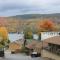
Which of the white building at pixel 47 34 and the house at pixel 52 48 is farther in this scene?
the white building at pixel 47 34

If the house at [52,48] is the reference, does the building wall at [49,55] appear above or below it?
below

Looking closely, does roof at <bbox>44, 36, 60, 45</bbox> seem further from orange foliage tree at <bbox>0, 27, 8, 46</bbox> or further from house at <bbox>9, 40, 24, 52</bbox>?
orange foliage tree at <bbox>0, 27, 8, 46</bbox>

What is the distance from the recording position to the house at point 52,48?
202 centimetres

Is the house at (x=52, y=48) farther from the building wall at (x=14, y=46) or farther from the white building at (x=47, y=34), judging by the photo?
the building wall at (x=14, y=46)

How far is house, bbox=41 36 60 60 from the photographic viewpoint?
2.02 meters

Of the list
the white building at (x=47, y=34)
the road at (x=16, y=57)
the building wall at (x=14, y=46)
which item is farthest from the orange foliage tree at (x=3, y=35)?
the white building at (x=47, y=34)

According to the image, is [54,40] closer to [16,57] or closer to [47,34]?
[47,34]

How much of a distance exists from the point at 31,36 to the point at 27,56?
23 cm

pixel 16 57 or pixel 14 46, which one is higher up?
pixel 14 46

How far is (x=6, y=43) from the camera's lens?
240 cm

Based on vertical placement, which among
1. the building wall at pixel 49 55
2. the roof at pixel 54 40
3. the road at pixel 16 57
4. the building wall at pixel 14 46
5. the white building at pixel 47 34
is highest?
the white building at pixel 47 34

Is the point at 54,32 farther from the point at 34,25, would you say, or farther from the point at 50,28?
the point at 34,25

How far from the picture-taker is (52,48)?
2086mm

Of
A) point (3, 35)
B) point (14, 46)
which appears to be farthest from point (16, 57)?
point (3, 35)
